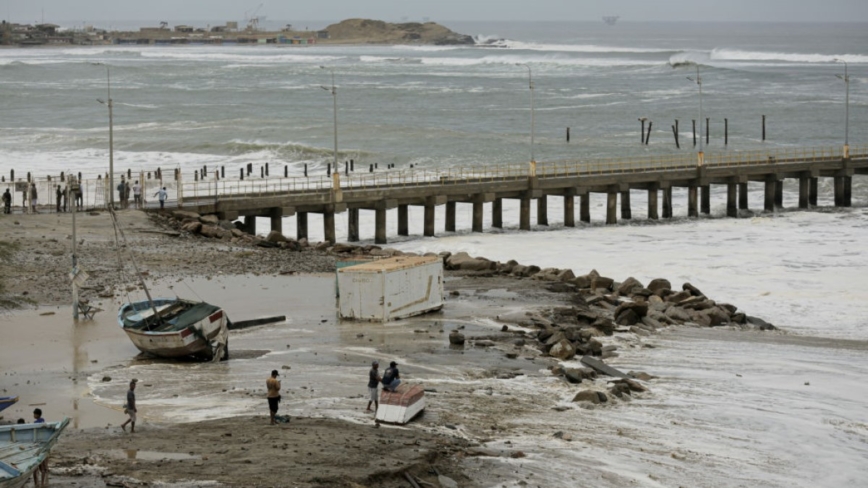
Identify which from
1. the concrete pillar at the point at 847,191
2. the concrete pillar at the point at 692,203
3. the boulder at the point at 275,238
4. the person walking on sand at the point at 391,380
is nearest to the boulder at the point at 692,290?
the boulder at the point at 275,238

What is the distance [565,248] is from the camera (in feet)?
152

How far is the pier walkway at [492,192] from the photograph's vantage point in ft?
152

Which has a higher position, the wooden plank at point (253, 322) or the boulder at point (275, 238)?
the boulder at point (275, 238)

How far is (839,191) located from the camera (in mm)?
59281

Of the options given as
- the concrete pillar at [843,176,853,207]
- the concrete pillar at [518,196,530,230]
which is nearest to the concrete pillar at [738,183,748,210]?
the concrete pillar at [843,176,853,207]

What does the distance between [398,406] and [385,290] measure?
29.5 ft

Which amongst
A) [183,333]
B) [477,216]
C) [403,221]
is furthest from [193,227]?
[183,333]

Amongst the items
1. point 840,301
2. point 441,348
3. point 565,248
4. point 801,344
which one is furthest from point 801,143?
point 441,348

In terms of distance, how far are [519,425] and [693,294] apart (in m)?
14.8

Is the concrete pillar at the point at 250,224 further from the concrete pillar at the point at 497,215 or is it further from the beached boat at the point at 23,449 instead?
the beached boat at the point at 23,449

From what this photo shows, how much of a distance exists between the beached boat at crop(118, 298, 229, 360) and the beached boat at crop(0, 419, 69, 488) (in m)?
7.28

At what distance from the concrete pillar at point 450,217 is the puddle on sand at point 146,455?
3236 centimetres

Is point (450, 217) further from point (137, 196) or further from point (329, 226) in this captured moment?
point (137, 196)

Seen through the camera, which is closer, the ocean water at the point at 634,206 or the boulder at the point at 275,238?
the ocean water at the point at 634,206
